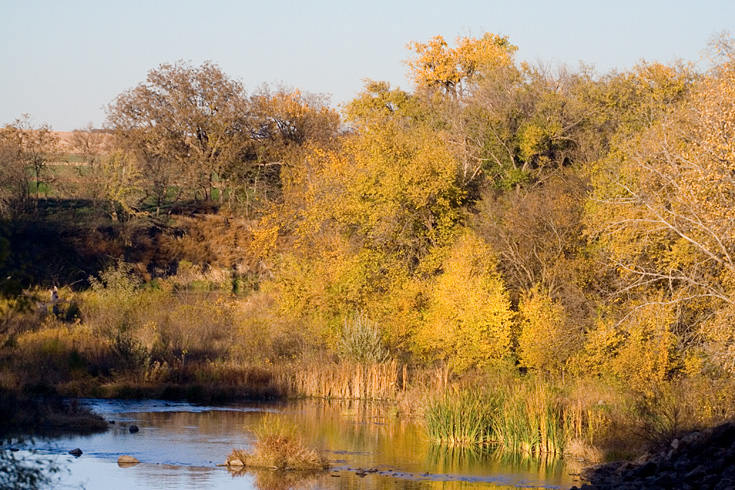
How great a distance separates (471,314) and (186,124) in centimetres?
3847

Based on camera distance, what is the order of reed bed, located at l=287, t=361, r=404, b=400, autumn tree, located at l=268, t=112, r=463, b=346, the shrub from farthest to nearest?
autumn tree, located at l=268, t=112, r=463, b=346 → the shrub → reed bed, located at l=287, t=361, r=404, b=400

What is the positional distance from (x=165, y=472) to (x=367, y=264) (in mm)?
18909

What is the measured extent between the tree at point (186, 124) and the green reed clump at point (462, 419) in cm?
4433

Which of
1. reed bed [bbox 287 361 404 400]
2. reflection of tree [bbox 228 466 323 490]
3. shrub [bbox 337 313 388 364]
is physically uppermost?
shrub [bbox 337 313 388 364]

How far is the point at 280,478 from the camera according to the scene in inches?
778

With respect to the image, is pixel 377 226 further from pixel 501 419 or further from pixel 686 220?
pixel 501 419

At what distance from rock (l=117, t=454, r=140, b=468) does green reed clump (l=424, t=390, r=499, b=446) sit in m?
7.19

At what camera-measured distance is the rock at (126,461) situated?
Result: 66.5 ft

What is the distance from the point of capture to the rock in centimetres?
2028

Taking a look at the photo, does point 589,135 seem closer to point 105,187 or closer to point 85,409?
point 85,409

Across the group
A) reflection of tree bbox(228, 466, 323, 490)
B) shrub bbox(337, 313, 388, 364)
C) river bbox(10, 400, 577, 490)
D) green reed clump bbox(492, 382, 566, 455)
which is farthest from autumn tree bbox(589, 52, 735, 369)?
reflection of tree bbox(228, 466, 323, 490)

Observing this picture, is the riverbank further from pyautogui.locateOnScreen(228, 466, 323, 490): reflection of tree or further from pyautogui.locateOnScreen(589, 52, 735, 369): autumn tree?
pyautogui.locateOnScreen(589, 52, 735, 369): autumn tree

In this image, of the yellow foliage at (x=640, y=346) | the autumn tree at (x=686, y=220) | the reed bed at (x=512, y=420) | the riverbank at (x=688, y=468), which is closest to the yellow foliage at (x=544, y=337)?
the yellow foliage at (x=640, y=346)

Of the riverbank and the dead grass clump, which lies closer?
the riverbank
